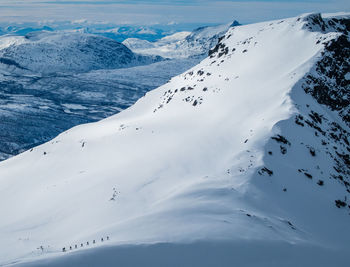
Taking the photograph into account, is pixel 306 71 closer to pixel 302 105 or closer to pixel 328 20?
pixel 302 105

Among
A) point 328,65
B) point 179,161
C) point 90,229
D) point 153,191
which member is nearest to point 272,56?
point 328,65

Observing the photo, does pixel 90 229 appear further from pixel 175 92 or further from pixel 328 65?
pixel 175 92

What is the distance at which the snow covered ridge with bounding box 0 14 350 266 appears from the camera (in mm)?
17656

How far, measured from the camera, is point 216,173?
86.5ft

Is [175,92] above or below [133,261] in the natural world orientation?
below

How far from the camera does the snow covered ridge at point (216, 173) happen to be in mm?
17656

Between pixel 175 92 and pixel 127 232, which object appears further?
pixel 175 92

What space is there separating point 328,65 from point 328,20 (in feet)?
104

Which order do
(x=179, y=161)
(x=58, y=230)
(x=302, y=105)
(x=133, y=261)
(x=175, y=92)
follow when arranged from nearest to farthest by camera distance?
(x=133, y=261) < (x=58, y=230) < (x=179, y=161) < (x=302, y=105) < (x=175, y=92)

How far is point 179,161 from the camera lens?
A: 103 ft

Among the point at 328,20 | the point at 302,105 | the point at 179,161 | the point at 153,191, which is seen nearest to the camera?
the point at 153,191

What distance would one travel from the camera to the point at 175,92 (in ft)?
205

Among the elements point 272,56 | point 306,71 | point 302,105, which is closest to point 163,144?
point 302,105

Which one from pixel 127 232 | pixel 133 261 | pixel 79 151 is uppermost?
pixel 133 261
